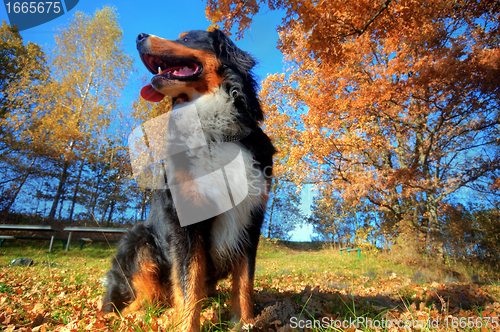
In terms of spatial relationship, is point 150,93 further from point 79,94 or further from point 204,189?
point 79,94

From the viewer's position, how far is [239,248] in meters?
2.03

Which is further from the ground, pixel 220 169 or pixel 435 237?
pixel 220 169

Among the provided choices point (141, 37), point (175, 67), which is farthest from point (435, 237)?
point (141, 37)

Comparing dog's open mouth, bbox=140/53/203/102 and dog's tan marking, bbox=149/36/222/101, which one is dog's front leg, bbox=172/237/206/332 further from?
dog's open mouth, bbox=140/53/203/102

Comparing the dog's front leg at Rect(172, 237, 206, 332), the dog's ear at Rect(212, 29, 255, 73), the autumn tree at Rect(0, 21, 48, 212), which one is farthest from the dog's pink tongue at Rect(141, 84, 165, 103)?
the autumn tree at Rect(0, 21, 48, 212)

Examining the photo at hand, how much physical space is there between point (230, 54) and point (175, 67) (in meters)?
0.53

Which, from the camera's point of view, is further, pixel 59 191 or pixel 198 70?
pixel 59 191

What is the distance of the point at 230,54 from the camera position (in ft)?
7.38

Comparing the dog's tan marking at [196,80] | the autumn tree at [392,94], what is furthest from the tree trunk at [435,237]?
the dog's tan marking at [196,80]

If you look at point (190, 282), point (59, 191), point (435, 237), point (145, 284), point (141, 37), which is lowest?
point (145, 284)

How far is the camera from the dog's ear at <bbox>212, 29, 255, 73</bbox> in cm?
222

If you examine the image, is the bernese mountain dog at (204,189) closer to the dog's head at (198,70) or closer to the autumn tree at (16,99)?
the dog's head at (198,70)

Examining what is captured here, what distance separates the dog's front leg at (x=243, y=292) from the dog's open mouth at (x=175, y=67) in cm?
169

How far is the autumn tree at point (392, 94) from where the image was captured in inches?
174
